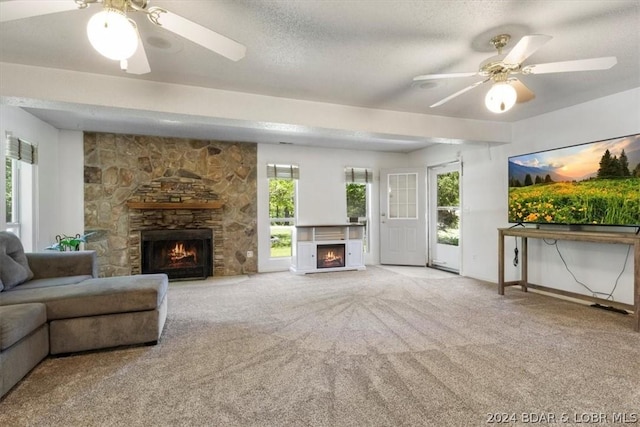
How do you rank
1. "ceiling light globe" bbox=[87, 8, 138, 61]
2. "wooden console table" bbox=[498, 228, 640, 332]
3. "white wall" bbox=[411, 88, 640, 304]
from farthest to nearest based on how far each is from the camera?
"white wall" bbox=[411, 88, 640, 304]
"wooden console table" bbox=[498, 228, 640, 332]
"ceiling light globe" bbox=[87, 8, 138, 61]

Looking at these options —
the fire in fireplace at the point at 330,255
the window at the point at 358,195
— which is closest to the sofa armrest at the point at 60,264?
the fire in fireplace at the point at 330,255

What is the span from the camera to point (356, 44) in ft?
8.39

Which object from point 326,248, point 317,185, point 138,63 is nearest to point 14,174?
point 138,63

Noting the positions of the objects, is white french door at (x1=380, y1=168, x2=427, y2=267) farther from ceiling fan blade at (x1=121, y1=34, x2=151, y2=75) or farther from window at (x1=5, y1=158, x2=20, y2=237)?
window at (x1=5, y1=158, x2=20, y2=237)

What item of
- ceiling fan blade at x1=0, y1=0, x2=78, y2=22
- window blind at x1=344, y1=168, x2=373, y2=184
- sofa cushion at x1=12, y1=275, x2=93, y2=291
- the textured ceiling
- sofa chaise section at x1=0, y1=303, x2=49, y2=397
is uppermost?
the textured ceiling

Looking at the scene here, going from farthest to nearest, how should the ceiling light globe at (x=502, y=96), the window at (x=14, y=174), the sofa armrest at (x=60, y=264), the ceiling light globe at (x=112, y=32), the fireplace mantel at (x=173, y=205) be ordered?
the fireplace mantel at (x=173, y=205) → the window at (x=14, y=174) → the sofa armrest at (x=60, y=264) → the ceiling light globe at (x=502, y=96) → the ceiling light globe at (x=112, y=32)

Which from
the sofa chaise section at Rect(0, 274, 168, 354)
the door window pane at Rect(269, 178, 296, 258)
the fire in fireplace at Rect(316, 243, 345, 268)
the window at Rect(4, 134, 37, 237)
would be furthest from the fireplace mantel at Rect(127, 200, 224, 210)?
the sofa chaise section at Rect(0, 274, 168, 354)

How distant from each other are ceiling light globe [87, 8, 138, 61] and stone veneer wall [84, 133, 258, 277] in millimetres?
4258

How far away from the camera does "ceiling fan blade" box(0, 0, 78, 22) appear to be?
1535 mm

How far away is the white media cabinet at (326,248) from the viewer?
6012 millimetres

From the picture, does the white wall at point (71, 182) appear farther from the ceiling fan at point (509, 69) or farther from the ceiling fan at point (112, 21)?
the ceiling fan at point (509, 69)

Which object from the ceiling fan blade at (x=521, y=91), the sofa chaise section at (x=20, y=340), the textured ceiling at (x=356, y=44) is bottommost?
the sofa chaise section at (x=20, y=340)

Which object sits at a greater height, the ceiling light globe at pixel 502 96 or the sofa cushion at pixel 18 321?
the ceiling light globe at pixel 502 96

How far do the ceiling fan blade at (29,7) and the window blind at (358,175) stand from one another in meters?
5.50
